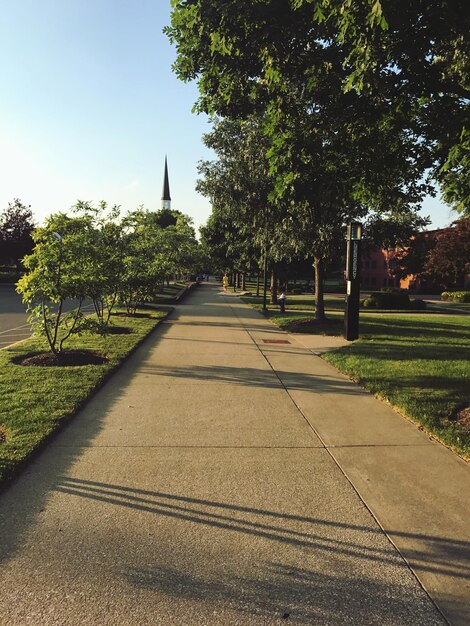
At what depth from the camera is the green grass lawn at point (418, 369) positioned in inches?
231

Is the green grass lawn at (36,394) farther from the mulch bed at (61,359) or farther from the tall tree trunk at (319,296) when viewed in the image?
the tall tree trunk at (319,296)

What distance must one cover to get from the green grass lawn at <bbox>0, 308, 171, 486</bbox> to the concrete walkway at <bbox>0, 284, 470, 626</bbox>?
0.66 ft

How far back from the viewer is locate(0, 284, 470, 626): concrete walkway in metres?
2.54

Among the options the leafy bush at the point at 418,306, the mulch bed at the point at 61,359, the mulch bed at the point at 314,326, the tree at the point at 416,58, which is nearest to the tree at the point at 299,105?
the tree at the point at 416,58

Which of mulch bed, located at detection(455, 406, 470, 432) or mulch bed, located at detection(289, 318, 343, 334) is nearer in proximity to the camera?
mulch bed, located at detection(455, 406, 470, 432)

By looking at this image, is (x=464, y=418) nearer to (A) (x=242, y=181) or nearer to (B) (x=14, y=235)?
(A) (x=242, y=181)

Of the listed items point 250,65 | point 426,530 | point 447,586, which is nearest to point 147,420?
point 426,530

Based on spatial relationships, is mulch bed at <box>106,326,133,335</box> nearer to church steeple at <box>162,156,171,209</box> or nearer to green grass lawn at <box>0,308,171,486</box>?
green grass lawn at <box>0,308,171,486</box>

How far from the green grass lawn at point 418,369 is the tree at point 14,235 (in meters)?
47.4

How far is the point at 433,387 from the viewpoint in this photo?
7.49m

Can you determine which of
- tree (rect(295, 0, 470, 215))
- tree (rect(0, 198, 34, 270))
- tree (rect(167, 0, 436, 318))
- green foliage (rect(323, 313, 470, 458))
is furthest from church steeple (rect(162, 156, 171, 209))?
tree (rect(295, 0, 470, 215))

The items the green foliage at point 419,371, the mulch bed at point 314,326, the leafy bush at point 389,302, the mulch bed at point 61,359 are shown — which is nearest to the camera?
the green foliage at point 419,371

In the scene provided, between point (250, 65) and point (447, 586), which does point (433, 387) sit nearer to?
point (447, 586)

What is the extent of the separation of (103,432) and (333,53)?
237 inches
